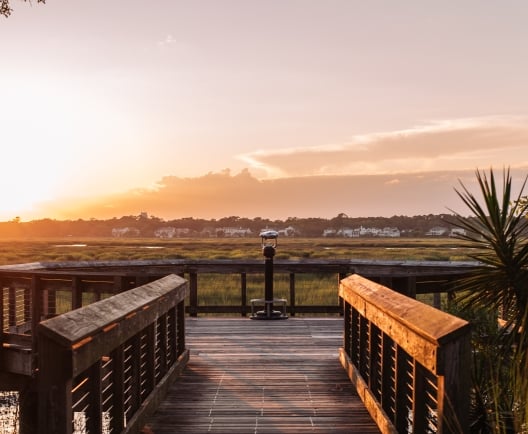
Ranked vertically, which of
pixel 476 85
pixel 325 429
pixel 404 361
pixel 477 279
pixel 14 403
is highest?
pixel 476 85

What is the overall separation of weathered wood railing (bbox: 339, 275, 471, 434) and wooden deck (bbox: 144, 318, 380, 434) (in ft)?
0.90

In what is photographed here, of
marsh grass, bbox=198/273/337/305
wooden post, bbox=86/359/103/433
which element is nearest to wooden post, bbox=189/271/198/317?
wooden post, bbox=86/359/103/433

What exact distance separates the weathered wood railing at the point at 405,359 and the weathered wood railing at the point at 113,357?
1.98 m

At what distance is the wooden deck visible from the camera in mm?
5305

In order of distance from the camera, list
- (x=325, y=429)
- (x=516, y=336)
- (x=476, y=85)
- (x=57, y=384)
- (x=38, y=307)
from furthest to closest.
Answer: (x=476, y=85) → (x=38, y=307) → (x=325, y=429) → (x=516, y=336) → (x=57, y=384)

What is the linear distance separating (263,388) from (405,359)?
8.05 ft

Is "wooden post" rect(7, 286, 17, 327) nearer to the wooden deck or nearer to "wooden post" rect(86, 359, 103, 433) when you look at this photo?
the wooden deck

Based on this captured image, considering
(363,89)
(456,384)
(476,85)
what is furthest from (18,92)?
(456,384)

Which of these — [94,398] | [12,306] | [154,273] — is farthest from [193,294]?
[94,398]

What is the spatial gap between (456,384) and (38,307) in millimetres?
7480

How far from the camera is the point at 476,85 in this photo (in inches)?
529

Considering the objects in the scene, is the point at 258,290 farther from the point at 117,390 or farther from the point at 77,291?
the point at 117,390

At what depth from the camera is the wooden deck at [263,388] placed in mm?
5305

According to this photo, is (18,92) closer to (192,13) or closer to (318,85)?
(192,13)
